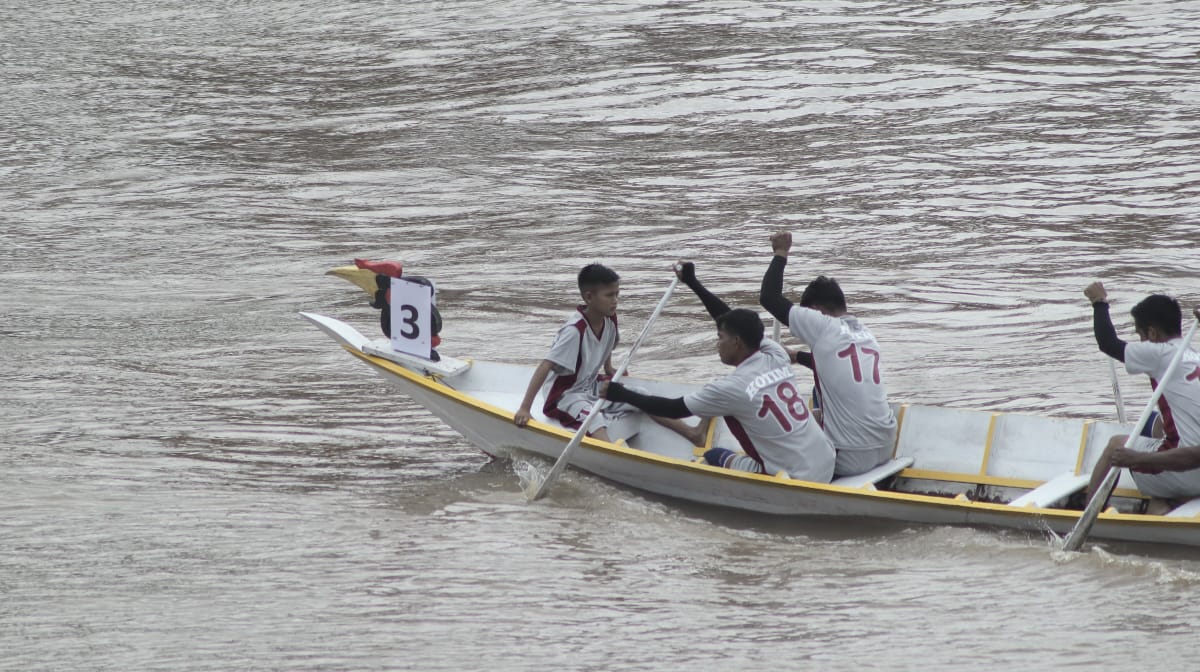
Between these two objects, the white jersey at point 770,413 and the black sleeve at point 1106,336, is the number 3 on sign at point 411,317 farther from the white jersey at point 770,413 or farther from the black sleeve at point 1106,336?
the black sleeve at point 1106,336

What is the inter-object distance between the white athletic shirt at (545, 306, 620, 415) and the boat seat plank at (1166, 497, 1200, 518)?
3317mm

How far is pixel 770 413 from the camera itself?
26.5 feet

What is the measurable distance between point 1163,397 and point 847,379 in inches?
65.9

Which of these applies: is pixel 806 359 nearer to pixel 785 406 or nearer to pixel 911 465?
pixel 785 406

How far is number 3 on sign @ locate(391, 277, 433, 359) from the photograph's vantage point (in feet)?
31.0

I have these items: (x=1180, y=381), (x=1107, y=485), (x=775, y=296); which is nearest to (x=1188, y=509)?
(x=1107, y=485)

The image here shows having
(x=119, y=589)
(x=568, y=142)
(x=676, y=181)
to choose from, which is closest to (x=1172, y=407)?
(x=119, y=589)

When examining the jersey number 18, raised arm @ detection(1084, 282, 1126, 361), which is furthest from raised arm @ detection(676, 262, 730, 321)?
raised arm @ detection(1084, 282, 1126, 361)

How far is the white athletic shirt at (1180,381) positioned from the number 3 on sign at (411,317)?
427cm

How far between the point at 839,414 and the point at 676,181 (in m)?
10.4

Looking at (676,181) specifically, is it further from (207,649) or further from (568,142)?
(207,649)

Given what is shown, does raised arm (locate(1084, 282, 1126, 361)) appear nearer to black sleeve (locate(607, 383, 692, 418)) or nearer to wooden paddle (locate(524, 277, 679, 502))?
black sleeve (locate(607, 383, 692, 418))

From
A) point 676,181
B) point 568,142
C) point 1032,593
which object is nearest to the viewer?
point 1032,593

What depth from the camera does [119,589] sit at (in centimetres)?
754
